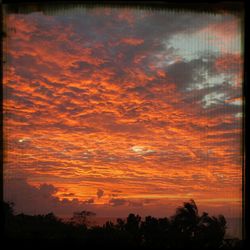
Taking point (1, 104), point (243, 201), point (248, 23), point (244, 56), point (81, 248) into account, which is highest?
point (248, 23)

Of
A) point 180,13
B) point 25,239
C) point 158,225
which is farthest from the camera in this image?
point 158,225

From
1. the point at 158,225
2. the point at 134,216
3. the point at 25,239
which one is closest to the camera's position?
the point at 25,239

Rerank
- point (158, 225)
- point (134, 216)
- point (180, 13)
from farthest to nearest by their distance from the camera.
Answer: point (134, 216) → point (158, 225) → point (180, 13)

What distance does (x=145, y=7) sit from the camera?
2.41 meters

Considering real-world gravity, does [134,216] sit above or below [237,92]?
below

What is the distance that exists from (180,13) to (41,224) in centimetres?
157

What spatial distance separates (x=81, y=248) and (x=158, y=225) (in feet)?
2.10

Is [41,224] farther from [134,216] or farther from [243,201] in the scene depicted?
[243,201]

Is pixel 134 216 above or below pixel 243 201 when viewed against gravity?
below

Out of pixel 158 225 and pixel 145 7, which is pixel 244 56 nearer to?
pixel 145 7

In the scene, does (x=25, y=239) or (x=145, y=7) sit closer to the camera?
(x=25, y=239)

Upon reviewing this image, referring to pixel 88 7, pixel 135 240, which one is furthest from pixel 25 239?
pixel 88 7

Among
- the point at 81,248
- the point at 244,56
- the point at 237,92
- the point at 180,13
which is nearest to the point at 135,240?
the point at 81,248

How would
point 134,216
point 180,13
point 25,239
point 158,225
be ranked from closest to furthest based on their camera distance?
1. point 25,239
2. point 180,13
3. point 158,225
4. point 134,216
